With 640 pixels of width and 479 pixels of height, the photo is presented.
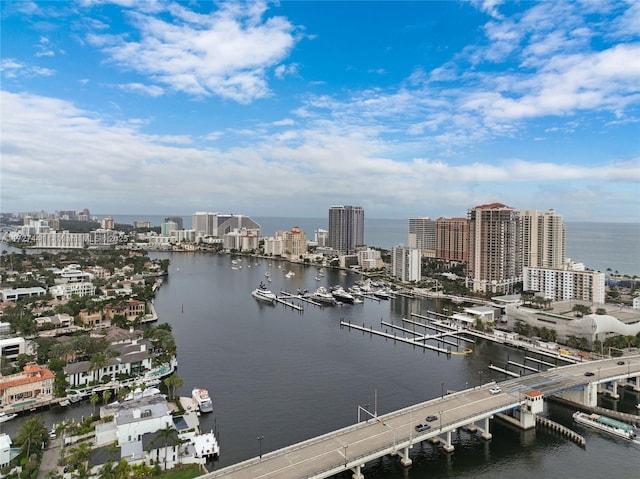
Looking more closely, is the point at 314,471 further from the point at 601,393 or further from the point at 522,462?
the point at 601,393

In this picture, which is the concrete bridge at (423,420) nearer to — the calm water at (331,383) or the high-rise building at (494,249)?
the calm water at (331,383)

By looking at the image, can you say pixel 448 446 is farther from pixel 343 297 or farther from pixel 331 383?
pixel 343 297

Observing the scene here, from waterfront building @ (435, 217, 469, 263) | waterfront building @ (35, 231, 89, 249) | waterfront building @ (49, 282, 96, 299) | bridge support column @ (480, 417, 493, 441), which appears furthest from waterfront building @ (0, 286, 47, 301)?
waterfront building @ (435, 217, 469, 263)

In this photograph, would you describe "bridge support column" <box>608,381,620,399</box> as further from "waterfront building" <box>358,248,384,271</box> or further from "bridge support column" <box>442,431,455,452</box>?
"waterfront building" <box>358,248,384,271</box>

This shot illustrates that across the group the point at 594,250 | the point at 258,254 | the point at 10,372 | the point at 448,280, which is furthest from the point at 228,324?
the point at 594,250

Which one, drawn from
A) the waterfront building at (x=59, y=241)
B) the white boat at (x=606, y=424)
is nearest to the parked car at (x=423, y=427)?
the white boat at (x=606, y=424)

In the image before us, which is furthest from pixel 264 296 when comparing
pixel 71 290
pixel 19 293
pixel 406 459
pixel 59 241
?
pixel 59 241

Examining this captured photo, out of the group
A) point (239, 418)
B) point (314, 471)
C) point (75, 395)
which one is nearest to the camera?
point (314, 471)
